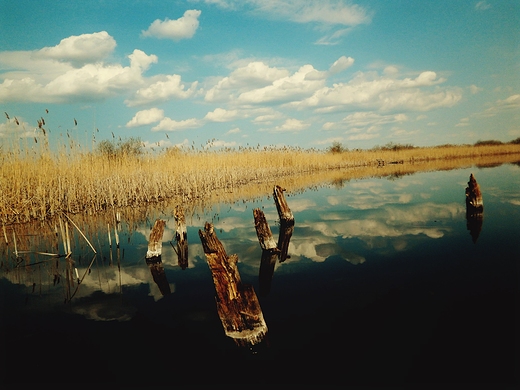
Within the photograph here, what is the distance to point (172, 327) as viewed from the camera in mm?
3234

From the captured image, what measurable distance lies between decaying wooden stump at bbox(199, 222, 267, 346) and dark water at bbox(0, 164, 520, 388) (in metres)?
0.13

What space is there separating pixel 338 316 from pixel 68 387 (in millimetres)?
2474

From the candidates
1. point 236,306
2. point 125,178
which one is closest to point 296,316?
point 236,306

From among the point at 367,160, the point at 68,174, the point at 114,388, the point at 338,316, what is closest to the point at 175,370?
the point at 114,388

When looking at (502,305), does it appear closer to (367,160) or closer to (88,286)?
(88,286)

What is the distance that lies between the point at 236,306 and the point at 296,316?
0.75m

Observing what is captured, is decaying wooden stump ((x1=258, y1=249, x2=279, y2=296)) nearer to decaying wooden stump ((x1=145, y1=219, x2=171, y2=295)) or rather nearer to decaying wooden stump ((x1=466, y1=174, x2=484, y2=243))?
decaying wooden stump ((x1=145, y1=219, x2=171, y2=295))

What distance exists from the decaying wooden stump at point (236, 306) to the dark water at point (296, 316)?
13cm

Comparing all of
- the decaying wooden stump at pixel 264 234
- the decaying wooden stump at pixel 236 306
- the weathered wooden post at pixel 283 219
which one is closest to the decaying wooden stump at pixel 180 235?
the decaying wooden stump at pixel 264 234

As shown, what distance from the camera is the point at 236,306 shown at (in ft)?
9.73

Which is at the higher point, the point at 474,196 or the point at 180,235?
the point at 474,196

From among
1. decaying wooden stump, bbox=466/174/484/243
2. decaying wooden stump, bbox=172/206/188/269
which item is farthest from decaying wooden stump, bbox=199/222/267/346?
decaying wooden stump, bbox=466/174/484/243

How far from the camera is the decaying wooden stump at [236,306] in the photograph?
9.54 feet

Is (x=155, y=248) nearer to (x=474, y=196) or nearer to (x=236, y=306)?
(x=236, y=306)
